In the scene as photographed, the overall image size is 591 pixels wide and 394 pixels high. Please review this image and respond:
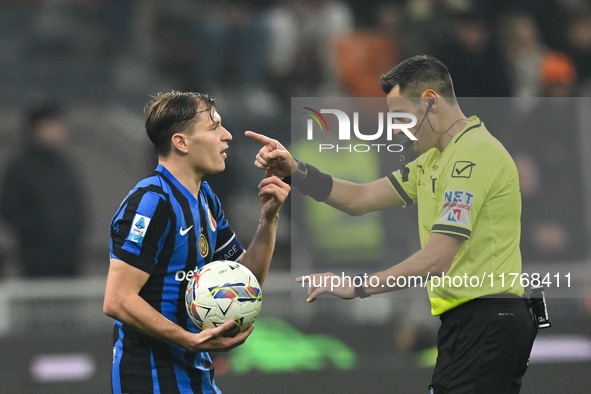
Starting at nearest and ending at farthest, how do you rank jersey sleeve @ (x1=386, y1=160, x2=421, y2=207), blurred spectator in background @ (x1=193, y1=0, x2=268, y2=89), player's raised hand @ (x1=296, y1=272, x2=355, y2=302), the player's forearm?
1. player's raised hand @ (x1=296, y1=272, x2=355, y2=302)
2. the player's forearm
3. jersey sleeve @ (x1=386, y1=160, x2=421, y2=207)
4. blurred spectator in background @ (x1=193, y1=0, x2=268, y2=89)

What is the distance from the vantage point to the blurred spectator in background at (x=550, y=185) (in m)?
7.24

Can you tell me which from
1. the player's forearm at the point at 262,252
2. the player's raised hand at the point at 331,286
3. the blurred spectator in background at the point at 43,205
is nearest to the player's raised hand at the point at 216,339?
the player's raised hand at the point at 331,286

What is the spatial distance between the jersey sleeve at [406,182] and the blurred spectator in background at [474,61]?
128 inches

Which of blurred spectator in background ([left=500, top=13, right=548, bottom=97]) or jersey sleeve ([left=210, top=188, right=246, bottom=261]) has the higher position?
blurred spectator in background ([left=500, top=13, right=548, bottom=97])

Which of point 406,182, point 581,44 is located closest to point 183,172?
point 406,182

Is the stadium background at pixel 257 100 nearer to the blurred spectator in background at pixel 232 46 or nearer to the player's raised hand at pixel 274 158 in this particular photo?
the blurred spectator in background at pixel 232 46

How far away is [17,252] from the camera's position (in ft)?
29.0

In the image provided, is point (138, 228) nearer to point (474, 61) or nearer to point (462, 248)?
point (462, 248)

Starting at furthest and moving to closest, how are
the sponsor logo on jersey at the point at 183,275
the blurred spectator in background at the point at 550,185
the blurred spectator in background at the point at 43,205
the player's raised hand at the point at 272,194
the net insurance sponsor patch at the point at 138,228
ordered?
the blurred spectator in background at the point at 43,205, the blurred spectator in background at the point at 550,185, the player's raised hand at the point at 272,194, the sponsor logo on jersey at the point at 183,275, the net insurance sponsor patch at the point at 138,228

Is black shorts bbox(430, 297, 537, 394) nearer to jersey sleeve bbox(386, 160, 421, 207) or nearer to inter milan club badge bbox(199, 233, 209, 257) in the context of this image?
jersey sleeve bbox(386, 160, 421, 207)

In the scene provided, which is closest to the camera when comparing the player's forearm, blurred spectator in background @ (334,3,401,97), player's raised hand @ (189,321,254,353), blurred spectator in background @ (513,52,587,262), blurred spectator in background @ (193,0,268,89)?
player's raised hand @ (189,321,254,353)

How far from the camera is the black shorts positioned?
4.69 metres

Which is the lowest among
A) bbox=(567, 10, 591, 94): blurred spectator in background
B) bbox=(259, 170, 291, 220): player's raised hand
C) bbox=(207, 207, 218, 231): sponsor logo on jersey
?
bbox=(207, 207, 218, 231): sponsor logo on jersey

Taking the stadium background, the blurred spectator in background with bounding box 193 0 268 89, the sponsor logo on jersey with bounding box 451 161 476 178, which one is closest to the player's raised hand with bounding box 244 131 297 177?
the sponsor logo on jersey with bounding box 451 161 476 178
